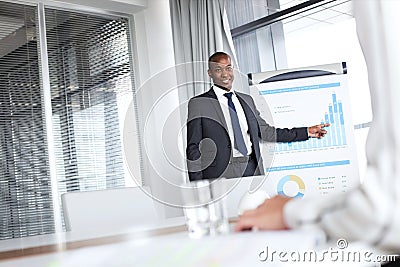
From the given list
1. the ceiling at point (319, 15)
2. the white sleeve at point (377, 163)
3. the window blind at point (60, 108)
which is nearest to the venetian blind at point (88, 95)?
the window blind at point (60, 108)

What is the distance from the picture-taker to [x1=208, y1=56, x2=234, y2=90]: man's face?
13.1 ft

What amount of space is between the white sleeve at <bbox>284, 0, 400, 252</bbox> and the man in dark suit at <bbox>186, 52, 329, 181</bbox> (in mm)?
2557

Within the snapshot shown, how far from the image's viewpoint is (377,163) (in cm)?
76

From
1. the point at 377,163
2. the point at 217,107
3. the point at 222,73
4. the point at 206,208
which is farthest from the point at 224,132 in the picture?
the point at 377,163

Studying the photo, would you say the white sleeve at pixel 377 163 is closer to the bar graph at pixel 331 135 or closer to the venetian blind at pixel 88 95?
the bar graph at pixel 331 135

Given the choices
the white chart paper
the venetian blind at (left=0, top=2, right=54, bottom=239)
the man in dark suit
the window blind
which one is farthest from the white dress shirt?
the venetian blind at (left=0, top=2, right=54, bottom=239)

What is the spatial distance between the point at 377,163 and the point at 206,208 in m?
0.58

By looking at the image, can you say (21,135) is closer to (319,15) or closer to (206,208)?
(319,15)

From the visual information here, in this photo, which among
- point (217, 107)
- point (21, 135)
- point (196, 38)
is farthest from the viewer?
point (196, 38)

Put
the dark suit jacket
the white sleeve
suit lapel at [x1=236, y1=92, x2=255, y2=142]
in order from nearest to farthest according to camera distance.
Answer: the white sleeve → the dark suit jacket → suit lapel at [x1=236, y1=92, x2=255, y2=142]

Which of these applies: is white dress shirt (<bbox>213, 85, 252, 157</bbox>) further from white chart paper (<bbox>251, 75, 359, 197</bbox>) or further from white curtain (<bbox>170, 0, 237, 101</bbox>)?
white curtain (<bbox>170, 0, 237, 101</bbox>)

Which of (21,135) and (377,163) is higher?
→ (21,135)

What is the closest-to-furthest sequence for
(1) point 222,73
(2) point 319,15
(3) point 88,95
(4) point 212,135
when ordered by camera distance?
(4) point 212,135, (1) point 222,73, (2) point 319,15, (3) point 88,95

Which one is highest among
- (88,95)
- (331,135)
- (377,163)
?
(88,95)
